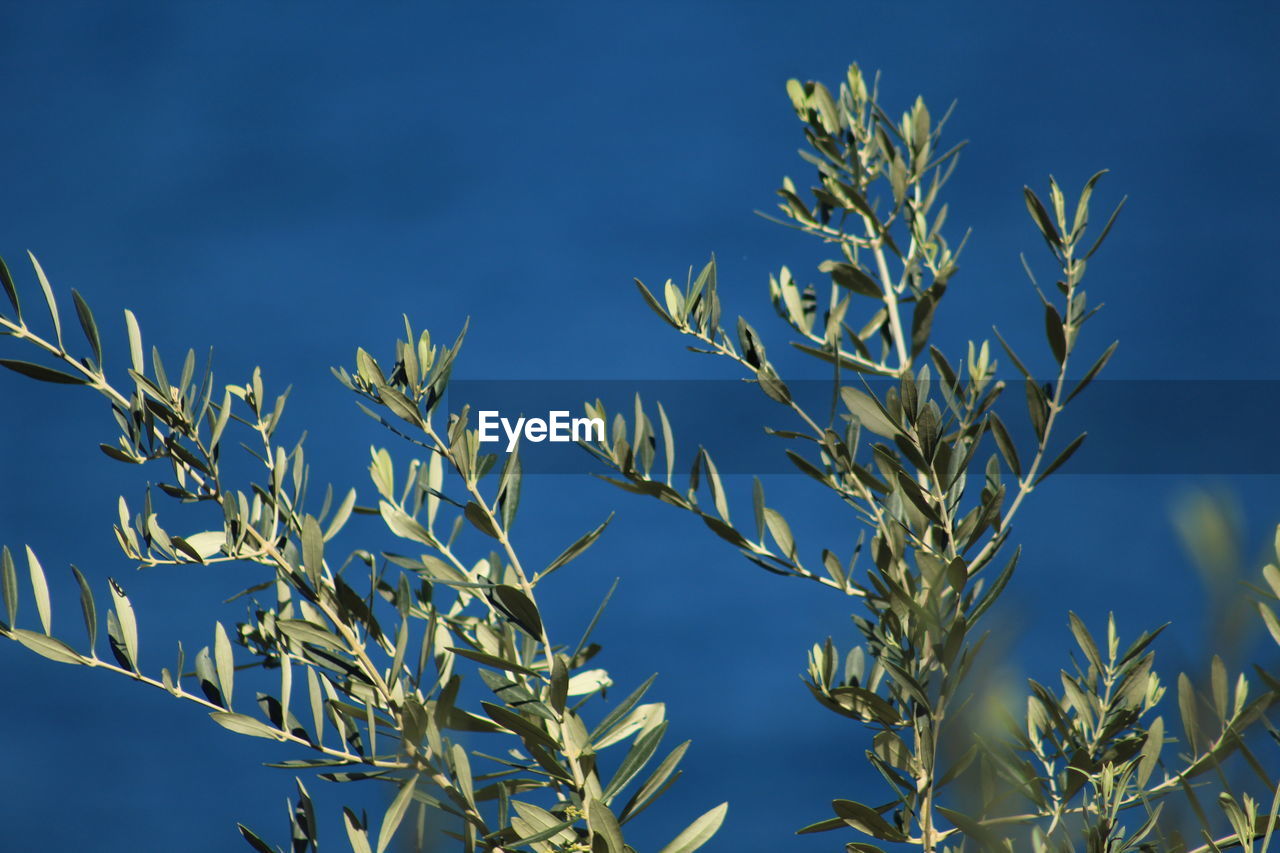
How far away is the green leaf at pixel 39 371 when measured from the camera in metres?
0.39

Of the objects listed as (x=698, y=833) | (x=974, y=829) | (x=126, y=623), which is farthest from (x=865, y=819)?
(x=126, y=623)

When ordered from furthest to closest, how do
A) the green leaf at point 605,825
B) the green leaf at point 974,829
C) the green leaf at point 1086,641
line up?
the green leaf at point 1086,641 < the green leaf at point 605,825 < the green leaf at point 974,829

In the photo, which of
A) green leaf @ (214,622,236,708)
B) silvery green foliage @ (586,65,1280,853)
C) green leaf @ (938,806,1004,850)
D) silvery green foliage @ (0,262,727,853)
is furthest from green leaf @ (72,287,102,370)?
green leaf @ (938,806,1004,850)

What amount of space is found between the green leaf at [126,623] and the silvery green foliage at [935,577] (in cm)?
20

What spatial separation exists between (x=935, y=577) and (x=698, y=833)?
0.41 feet

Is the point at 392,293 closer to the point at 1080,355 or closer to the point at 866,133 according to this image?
the point at 1080,355

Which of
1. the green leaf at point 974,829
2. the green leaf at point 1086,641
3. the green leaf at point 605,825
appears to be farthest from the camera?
the green leaf at point 1086,641

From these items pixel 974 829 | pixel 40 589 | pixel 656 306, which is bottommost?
pixel 974 829

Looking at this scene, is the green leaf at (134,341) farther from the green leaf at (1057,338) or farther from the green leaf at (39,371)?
the green leaf at (1057,338)

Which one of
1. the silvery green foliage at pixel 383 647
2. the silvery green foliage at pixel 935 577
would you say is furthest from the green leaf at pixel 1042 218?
the silvery green foliage at pixel 383 647

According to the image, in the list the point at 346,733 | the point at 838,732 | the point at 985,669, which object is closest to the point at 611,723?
the point at 346,733

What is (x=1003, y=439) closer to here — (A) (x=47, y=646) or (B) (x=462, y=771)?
(B) (x=462, y=771)

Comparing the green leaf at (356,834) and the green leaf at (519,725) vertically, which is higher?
the green leaf at (519,725)

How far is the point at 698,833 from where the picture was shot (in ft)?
1.32
